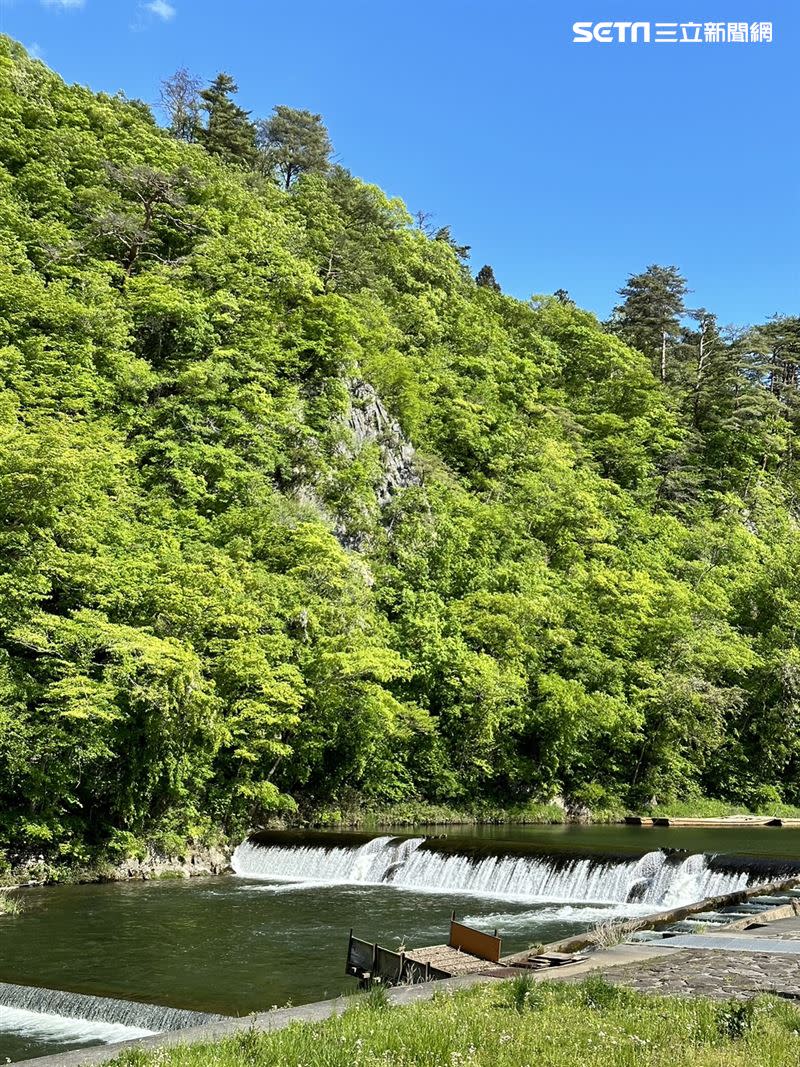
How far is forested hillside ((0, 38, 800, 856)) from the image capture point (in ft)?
77.3

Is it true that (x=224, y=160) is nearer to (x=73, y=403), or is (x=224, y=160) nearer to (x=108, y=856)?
(x=73, y=403)

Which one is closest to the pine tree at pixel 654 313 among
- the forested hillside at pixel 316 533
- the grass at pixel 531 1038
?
the forested hillside at pixel 316 533

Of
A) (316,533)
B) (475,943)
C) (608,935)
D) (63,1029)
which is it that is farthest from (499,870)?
A: (316,533)

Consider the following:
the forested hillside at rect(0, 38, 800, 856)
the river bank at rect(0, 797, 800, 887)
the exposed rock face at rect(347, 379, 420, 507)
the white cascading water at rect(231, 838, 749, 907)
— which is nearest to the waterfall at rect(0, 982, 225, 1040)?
the forested hillside at rect(0, 38, 800, 856)

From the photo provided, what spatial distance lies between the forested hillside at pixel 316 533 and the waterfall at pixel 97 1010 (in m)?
8.85

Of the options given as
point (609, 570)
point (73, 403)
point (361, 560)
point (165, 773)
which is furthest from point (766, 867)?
point (73, 403)

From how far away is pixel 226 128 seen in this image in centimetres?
6888

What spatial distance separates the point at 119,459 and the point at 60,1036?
21.4 metres

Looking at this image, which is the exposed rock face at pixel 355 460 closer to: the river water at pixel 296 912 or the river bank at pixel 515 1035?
the river water at pixel 296 912

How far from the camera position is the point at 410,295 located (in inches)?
2303

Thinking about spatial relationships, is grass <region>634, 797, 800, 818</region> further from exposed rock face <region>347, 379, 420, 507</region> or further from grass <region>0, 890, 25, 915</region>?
grass <region>0, 890, 25, 915</region>

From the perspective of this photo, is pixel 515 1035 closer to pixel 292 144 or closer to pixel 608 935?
pixel 608 935

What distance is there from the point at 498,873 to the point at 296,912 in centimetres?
590

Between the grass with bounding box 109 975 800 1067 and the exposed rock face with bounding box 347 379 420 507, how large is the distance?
34.0 meters
